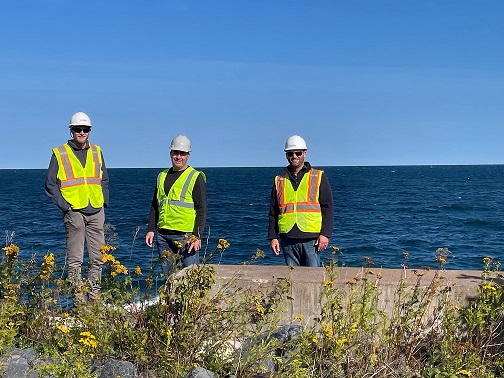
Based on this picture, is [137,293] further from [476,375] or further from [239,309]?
[476,375]

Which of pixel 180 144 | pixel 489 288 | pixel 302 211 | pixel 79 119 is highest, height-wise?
pixel 79 119

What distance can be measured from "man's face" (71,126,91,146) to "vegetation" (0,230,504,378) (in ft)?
6.37

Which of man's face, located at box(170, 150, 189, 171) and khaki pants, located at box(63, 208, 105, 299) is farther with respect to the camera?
khaki pants, located at box(63, 208, 105, 299)

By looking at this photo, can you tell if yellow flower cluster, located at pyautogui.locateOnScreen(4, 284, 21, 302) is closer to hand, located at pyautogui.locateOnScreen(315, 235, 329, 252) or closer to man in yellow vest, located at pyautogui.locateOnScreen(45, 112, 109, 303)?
man in yellow vest, located at pyautogui.locateOnScreen(45, 112, 109, 303)

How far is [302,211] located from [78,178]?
2473mm

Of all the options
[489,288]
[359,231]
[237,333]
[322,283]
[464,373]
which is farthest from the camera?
[359,231]

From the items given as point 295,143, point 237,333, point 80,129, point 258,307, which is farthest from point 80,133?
point 258,307

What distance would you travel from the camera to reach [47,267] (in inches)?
190

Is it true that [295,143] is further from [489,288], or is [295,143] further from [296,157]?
[489,288]

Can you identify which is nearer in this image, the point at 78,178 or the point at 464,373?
the point at 464,373

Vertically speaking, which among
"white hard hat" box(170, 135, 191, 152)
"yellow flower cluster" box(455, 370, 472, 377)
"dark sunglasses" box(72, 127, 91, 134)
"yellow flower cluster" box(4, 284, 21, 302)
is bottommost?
"yellow flower cluster" box(455, 370, 472, 377)

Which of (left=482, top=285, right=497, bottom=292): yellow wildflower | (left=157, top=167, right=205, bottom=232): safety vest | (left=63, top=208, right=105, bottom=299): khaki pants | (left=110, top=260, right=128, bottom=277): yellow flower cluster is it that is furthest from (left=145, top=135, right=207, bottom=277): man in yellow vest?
(left=482, top=285, right=497, bottom=292): yellow wildflower

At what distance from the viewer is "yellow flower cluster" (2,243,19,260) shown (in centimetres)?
480

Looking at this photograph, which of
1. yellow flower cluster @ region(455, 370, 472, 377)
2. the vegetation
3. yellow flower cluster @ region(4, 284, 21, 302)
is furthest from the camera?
yellow flower cluster @ region(4, 284, 21, 302)
